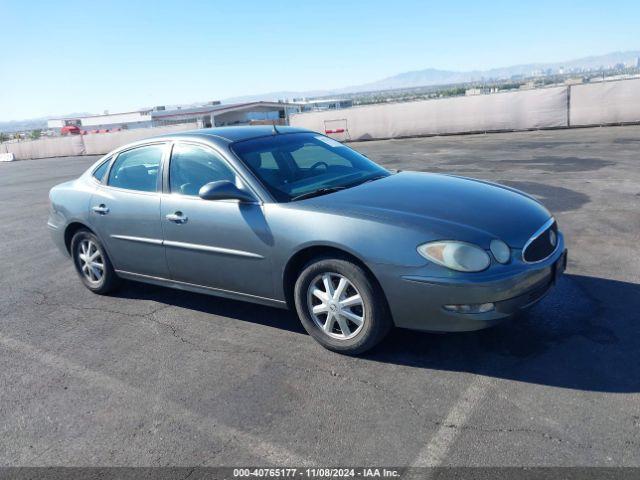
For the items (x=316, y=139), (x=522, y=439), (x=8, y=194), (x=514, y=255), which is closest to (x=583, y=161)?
(x=316, y=139)

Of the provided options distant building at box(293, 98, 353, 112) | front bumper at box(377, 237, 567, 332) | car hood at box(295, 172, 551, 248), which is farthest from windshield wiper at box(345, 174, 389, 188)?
distant building at box(293, 98, 353, 112)

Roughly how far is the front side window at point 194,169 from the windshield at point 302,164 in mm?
191

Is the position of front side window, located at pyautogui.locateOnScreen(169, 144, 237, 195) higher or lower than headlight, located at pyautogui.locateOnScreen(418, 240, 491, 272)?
higher

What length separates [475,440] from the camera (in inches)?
114

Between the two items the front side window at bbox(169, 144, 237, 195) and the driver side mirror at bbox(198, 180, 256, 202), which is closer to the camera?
the driver side mirror at bbox(198, 180, 256, 202)

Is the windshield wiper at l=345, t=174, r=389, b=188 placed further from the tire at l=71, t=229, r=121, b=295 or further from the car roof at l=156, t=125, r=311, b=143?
the tire at l=71, t=229, r=121, b=295

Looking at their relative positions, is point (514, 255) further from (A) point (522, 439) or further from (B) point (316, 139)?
(B) point (316, 139)

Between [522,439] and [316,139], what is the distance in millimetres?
3303

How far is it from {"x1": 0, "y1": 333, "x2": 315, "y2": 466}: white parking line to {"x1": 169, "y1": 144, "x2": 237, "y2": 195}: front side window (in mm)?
1603

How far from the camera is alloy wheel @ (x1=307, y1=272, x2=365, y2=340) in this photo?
3822 mm

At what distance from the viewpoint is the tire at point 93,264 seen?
18.1 ft

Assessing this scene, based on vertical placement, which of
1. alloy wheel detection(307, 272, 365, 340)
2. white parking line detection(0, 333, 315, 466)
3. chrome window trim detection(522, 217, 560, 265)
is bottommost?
white parking line detection(0, 333, 315, 466)

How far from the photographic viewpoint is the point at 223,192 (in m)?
4.14

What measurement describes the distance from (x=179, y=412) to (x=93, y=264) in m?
2.76
